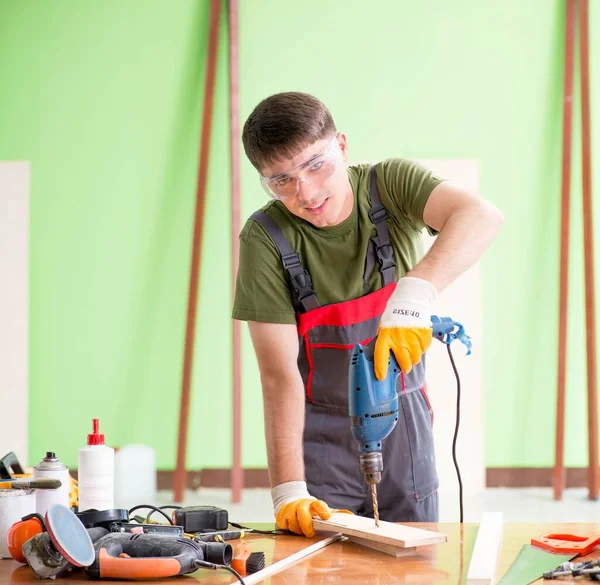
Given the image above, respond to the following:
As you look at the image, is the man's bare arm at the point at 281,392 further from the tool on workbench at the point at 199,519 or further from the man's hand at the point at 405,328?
the man's hand at the point at 405,328

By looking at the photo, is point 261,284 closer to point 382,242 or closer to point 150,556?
point 382,242

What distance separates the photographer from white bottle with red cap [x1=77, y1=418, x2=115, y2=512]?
5.70ft

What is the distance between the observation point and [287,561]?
4.88ft

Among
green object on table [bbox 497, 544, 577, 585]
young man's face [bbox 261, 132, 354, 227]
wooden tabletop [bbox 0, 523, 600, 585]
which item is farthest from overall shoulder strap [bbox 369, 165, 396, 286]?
green object on table [bbox 497, 544, 577, 585]

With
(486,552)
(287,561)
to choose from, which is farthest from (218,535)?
(486,552)

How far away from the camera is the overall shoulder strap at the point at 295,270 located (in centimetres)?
208

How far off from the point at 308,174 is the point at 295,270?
0.28 m

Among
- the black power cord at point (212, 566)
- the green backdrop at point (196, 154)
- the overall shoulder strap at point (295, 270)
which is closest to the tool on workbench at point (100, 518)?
the black power cord at point (212, 566)

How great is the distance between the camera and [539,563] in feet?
4.71

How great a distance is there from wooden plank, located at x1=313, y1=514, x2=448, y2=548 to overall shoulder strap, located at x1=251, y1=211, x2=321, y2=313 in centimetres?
60

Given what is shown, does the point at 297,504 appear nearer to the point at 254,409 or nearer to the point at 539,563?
the point at 539,563

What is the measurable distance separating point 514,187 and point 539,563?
3.30 meters

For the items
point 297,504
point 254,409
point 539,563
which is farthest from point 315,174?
point 254,409

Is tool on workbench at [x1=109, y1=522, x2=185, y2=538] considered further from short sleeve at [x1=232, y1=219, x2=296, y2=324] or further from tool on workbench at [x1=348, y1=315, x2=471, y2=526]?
short sleeve at [x1=232, y1=219, x2=296, y2=324]
